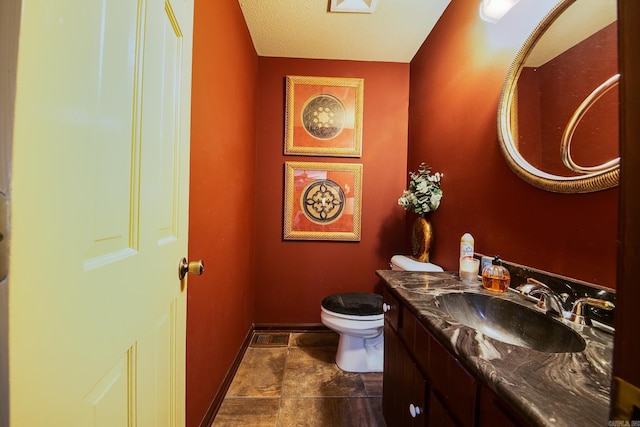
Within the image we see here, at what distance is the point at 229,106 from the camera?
4.79 ft

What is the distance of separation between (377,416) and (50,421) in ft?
4.92

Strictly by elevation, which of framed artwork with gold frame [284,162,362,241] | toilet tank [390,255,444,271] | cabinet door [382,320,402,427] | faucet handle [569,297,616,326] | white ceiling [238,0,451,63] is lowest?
cabinet door [382,320,402,427]

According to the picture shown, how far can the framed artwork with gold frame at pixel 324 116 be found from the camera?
214cm

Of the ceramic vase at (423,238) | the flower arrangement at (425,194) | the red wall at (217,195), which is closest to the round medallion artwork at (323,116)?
the red wall at (217,195)

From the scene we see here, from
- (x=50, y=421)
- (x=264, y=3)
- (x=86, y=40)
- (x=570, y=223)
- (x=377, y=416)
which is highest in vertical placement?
(x=264, y=3)

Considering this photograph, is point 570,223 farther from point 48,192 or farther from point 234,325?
point 234,325

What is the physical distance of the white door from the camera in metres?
0.28

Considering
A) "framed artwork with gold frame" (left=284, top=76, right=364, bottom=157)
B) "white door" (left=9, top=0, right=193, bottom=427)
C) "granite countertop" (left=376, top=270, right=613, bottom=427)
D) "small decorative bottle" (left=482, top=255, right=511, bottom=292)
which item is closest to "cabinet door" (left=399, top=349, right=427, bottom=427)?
"granite countertop" (left=376, top=270, right=613, bottom=427)

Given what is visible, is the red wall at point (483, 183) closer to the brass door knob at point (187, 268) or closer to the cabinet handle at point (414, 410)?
the cabinet handle at point (414, 410)

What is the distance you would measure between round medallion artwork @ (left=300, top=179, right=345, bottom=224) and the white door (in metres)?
1.50

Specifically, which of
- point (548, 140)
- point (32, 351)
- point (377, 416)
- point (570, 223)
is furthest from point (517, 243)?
point (32, 351)

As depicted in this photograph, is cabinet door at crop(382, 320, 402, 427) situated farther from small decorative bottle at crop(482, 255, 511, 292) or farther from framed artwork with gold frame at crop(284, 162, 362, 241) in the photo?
framed artwork with gold frame at crop(284, 162, 362, 241)

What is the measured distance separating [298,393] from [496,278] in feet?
4.25

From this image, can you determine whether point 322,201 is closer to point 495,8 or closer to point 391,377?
point 391,377
